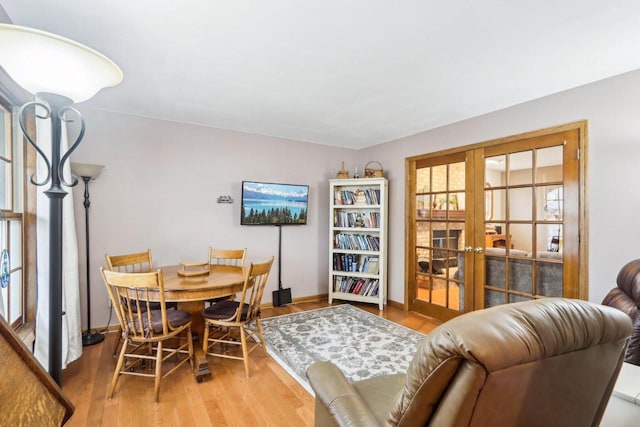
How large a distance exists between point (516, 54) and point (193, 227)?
11.7 feet

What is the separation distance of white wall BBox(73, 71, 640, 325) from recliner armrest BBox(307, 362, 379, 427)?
256 cm

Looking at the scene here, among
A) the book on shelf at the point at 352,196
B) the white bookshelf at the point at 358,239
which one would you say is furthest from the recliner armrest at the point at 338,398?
the book on shelf at the point at 352,196

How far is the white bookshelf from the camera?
441 cm

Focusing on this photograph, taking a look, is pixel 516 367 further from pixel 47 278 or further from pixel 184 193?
pixel 184 193

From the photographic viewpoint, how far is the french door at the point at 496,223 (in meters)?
2.81

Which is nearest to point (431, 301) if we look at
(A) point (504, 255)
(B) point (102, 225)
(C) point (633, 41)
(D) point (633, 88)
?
(A) point (504, 255)

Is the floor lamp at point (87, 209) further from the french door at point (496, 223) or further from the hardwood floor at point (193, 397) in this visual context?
the french door at point (496, 223)

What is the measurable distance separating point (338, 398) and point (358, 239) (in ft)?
11.3

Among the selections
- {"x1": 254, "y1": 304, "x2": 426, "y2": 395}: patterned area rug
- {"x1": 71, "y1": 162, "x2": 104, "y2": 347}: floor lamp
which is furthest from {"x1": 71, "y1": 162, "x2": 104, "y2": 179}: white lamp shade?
{"x1": 254, "y1": 304, "x2": 426, "y2": 395}: patterned area rug

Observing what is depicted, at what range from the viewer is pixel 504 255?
3260 mm

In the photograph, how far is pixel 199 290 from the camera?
2.39 metres

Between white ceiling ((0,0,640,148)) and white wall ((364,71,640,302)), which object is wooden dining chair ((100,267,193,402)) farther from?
white wall ((364,71,640,302))

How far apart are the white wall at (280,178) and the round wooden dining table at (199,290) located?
0.90 metres

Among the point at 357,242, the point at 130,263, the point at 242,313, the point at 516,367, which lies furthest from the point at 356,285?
the point at 516,367
